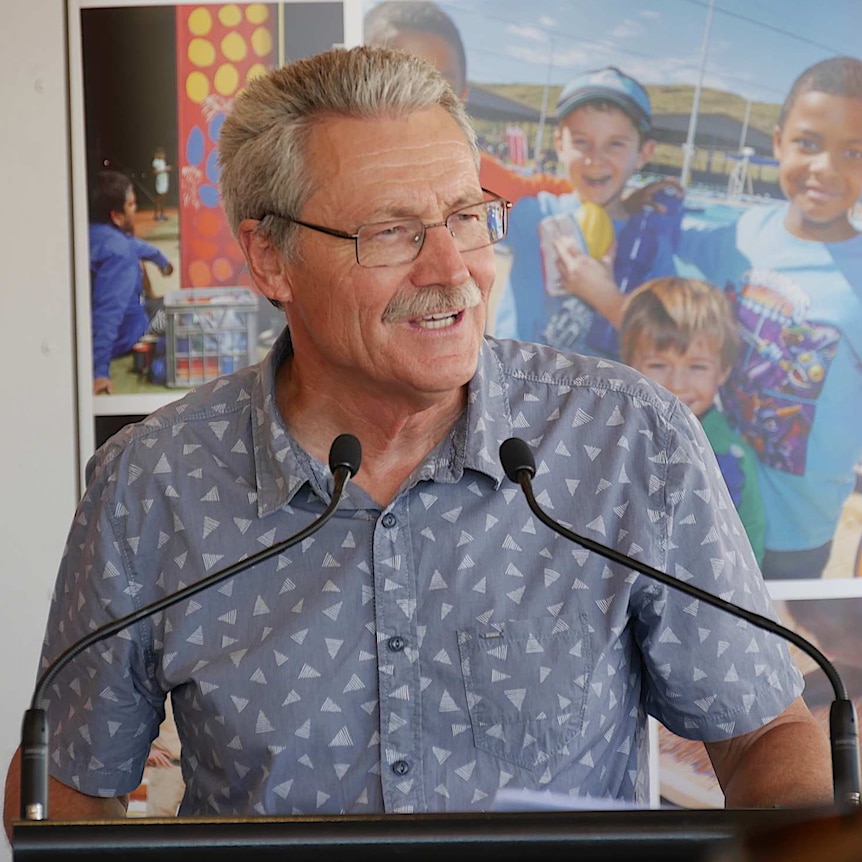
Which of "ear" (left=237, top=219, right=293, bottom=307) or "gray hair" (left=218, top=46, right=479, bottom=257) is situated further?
"ear" (left=237, top=219, right=293, bottom=307)

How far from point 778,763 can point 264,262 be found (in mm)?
866

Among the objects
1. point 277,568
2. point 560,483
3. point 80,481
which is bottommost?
point 80,481

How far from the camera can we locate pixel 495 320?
8.61 ft

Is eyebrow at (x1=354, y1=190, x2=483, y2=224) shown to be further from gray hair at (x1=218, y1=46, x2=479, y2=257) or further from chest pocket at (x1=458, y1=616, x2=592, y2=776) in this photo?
chest pocket at (x1=458, y1=616, x2=592, y2=776)

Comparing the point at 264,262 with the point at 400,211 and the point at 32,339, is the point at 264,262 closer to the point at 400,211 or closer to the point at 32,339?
the point at 400,211

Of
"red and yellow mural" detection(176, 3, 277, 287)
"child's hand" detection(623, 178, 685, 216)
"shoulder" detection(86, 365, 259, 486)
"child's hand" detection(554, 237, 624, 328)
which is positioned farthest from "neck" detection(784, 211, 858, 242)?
"shoulder" detection(86, 365, 259, 486)

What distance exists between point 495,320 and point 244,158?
43.1 inches

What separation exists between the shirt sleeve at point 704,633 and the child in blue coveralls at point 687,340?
116 cm

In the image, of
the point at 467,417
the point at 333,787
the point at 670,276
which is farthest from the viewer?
the point at 670,276

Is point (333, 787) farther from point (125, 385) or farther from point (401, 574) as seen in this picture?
point (125, 385)

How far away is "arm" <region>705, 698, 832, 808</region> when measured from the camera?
1.31 m

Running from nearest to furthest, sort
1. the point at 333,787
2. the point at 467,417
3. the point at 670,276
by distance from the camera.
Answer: the point at 333,787 < the point at 467,417 < the point at 670,276

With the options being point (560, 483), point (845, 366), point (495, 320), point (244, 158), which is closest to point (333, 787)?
point (560, 483)

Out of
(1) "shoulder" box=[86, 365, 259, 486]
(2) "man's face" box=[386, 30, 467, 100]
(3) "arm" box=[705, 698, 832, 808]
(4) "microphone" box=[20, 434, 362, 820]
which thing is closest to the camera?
(4) "microphone" box=[20, 434, 362, 820]
